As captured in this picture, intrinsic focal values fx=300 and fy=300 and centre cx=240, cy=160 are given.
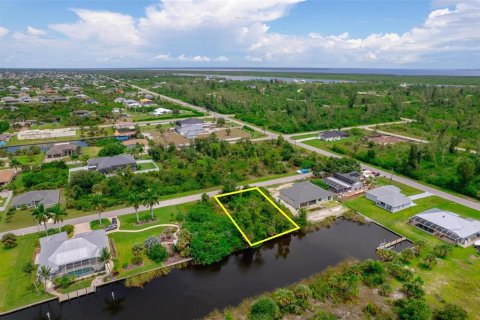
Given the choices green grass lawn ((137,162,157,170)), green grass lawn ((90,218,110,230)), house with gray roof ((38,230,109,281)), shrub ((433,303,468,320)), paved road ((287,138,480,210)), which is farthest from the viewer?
green grass lawn ((137,162,157,170))

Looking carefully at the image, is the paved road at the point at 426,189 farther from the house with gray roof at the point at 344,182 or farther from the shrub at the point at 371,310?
the shrub at the point at 371,310

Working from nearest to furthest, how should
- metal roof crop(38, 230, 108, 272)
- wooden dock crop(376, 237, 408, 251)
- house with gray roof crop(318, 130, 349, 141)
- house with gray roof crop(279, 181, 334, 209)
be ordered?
metal roof crop(38, 230, 108, 272) < wooden dock crop(376, 237, 408, 251) < house with gray roof crop(279, 181, 334, 209) < house with gray roof crop(318, 130, 349, 141)

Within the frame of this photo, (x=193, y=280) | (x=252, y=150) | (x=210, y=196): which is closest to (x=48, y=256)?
(x=193, y=280)

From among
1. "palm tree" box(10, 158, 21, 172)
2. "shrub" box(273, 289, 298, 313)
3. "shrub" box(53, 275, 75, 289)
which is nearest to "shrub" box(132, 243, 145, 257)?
"shrub" box(53, 275, 75, 289)

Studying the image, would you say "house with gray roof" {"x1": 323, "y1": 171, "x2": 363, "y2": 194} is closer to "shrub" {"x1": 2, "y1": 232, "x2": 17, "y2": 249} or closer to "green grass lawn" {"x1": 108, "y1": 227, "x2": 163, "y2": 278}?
"green grass lawn" {"x1": 108, "y1": 227, "x2": 163, "y2": 278}

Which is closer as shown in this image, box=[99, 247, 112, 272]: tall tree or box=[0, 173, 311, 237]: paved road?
box=[99, 247, 112, 272]: tall tree

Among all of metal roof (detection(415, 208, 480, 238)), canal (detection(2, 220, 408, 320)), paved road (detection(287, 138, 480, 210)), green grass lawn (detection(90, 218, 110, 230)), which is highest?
metal roof (detection(415, 208, 480, 238))

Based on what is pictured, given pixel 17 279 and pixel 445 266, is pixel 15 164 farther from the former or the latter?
pixel 445 266

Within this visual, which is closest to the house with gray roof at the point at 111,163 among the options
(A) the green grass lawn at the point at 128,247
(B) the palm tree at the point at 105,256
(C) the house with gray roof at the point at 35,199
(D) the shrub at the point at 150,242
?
(C) the house with gray roof at the point at 35,199
